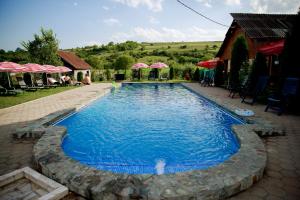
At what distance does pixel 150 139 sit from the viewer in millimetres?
7121

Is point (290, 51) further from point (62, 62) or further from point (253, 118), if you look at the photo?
point (62, 62)

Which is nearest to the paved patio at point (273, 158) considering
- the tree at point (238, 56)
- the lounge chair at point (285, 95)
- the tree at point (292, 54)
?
the lounge chair at point (285, 95)

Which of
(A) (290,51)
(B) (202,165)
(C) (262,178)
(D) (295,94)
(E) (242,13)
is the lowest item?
(B) (202,165)

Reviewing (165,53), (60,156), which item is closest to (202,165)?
(60,156)

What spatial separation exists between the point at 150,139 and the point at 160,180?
365 centimetres

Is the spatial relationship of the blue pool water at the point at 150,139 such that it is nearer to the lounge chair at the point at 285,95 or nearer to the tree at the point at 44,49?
the lounge chair at the point at 285,95

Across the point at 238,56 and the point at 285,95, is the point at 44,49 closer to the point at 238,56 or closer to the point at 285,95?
the point at 238,56

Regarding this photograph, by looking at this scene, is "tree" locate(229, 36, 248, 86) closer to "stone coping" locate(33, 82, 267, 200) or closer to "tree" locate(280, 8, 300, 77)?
"tree" locate(280, 8, 300, 77)

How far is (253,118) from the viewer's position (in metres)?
7.55

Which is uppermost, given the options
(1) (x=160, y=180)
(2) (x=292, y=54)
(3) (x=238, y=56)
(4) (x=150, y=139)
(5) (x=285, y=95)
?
(3) (x=238, y=56)

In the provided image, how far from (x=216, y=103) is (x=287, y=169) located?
734 cm

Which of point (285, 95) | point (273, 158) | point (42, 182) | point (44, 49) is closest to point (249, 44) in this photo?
point (285, 95)

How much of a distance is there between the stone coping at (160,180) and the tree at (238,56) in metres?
11.3

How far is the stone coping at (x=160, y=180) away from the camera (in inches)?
126
